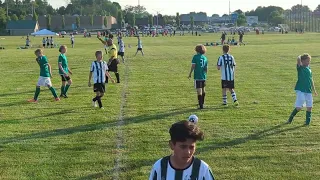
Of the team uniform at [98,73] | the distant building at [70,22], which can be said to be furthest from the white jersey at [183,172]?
the distant building at [70,22]

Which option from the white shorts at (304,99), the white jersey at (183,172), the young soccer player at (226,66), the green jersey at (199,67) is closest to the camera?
the white jersey at (183,172)

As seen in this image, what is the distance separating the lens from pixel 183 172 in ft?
11.6

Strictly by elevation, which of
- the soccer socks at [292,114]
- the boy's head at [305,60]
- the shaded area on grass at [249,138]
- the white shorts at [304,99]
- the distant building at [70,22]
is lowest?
the shaded area on grass at [249,138]

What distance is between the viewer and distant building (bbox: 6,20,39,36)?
123500 mm

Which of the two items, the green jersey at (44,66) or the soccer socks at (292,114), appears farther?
the green jersey at (44,66)

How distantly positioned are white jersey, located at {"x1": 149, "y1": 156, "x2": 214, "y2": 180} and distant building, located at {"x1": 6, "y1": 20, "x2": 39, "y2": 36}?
125 meters

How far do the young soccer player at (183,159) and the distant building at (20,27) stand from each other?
12543 centimetres

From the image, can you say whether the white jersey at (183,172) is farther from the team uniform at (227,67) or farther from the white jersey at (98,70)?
the team uniform at (227,67)

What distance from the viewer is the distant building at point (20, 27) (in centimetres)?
12350

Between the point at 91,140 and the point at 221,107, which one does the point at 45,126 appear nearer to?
the point at 91,140

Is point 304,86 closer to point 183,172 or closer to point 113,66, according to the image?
point 183,172

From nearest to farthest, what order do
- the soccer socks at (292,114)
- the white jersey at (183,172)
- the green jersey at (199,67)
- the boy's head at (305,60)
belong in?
1. the white jersey at (183,172)
2. the boy's head at (305,60)
3. the soccer socks at (292,114)
4. the green jersey at (199,67)

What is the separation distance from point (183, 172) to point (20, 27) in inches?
5054

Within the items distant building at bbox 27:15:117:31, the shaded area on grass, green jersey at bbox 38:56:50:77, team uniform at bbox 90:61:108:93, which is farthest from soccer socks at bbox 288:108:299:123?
distant building at bbox 27:15:117:31
